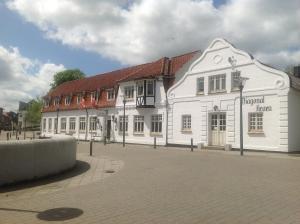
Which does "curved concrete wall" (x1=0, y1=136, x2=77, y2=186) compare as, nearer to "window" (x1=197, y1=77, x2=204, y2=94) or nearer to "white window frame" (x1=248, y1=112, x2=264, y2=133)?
"white window frame" (x1=248, y1=112, x2=264, y2=133)

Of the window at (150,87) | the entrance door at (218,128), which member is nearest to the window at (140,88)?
the window at (150,87)

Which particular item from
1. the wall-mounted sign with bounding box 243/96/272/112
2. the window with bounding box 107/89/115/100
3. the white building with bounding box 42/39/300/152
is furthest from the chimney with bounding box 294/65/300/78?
the window with bounding box 107/89/115/100

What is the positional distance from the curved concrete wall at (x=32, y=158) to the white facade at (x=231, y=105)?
14.6 metres

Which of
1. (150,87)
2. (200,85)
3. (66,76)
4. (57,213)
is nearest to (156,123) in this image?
(150,87)

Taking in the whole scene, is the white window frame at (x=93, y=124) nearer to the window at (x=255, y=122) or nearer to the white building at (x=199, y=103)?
the white building at (x=199, y=103)

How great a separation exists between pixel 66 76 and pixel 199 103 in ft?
168

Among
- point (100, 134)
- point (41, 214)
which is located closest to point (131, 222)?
point (41, 214)

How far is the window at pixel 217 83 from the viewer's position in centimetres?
2712

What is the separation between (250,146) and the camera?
24.8m

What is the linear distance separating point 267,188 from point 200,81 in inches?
768

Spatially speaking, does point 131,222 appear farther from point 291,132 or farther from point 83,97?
point 83,97

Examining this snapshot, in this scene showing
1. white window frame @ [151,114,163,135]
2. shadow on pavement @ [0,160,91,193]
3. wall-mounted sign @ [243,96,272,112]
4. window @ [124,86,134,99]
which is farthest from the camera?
window @ [124,86,134,99]

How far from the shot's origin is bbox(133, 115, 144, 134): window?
3391 centimetres

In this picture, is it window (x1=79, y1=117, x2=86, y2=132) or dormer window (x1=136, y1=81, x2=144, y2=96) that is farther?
window (x1=79, y1=117, x2=86, y2=132)
